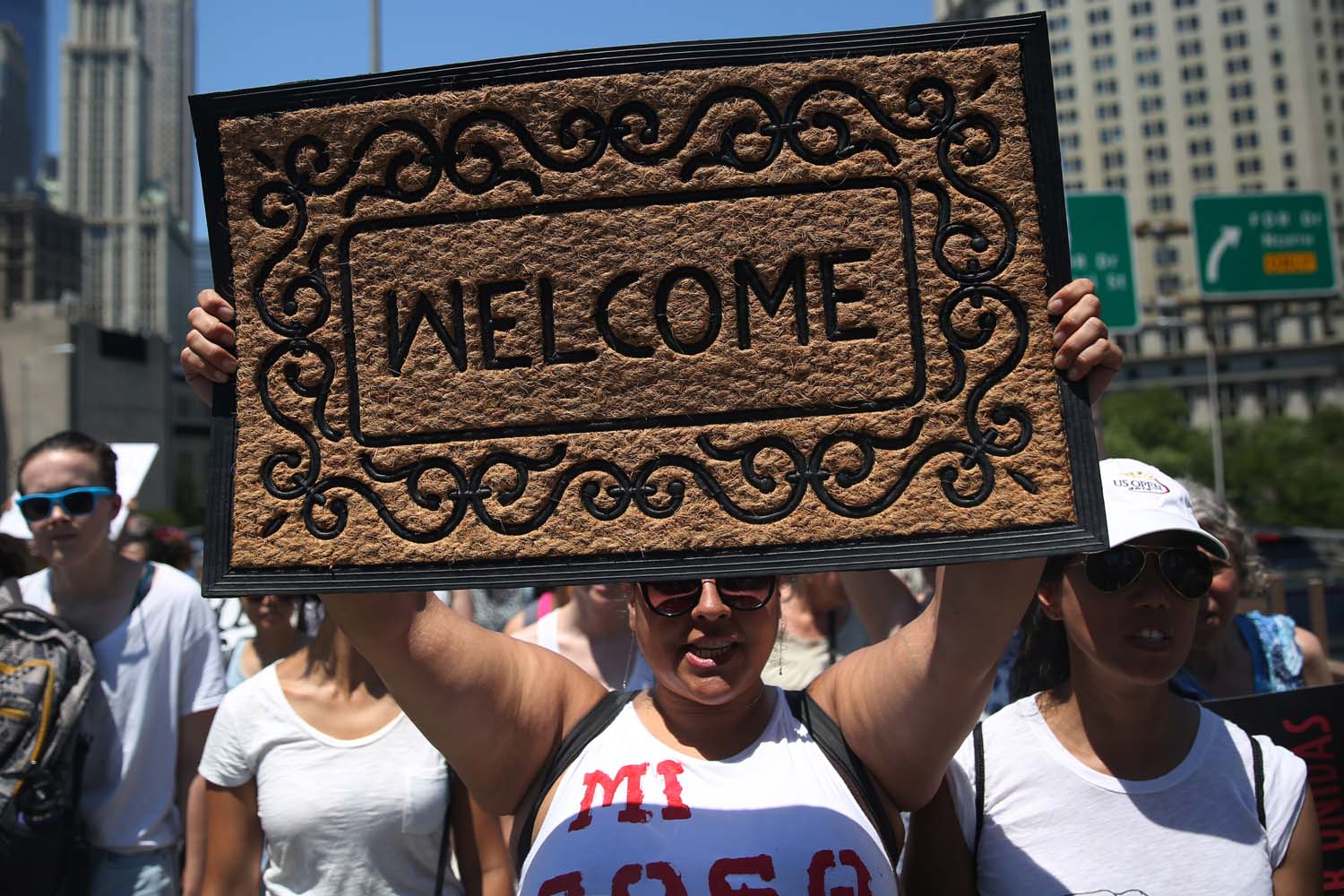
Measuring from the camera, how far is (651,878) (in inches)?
75.5

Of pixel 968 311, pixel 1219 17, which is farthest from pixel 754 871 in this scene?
pixel 1219 17

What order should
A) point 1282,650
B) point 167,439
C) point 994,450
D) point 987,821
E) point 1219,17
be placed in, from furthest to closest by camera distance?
point 1219,17 < point 167,439 < point 1282,650 < point 987,821 < point 994,450

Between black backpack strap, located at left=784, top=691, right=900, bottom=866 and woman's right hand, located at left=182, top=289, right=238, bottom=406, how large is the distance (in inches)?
47.0

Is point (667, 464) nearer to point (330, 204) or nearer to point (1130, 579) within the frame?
point (330, 204)

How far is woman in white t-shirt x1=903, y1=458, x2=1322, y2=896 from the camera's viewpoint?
7.14 feet

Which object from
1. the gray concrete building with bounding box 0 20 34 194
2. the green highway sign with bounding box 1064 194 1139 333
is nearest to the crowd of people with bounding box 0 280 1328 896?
the green highway sign with bounding box 1064 194 1139 333

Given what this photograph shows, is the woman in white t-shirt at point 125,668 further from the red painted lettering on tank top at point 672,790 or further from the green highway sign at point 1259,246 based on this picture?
the green highway sign at point 1259,246

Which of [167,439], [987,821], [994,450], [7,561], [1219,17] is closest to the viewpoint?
[994,450]

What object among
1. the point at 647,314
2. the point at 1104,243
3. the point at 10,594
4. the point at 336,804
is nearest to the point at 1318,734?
the point at 647,314

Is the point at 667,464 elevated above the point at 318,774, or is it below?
above

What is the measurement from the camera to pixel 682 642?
2105 mm

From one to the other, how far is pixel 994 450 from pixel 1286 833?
106 centimetres

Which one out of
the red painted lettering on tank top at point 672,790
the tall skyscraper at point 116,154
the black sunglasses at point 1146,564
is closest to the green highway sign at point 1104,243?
the black sunglasses at point 1146,564

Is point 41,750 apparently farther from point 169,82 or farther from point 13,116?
point 169,82
